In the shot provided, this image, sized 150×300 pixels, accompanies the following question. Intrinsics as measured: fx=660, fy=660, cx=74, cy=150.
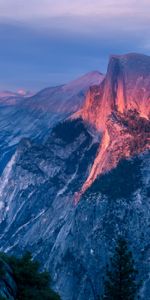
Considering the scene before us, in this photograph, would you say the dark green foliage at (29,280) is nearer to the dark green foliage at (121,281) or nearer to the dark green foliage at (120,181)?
the dark green foliage at (121,281)

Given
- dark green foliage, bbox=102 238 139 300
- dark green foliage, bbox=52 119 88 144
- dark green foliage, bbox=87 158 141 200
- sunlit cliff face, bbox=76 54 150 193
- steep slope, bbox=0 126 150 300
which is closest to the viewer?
dark green foliage, bbox=102 238 139 300

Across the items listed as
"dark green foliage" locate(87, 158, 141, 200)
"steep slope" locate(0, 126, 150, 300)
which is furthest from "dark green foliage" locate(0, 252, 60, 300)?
"dark green foliage" locate(87, 158, 141, 200)

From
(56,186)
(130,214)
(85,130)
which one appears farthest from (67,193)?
(130,214)

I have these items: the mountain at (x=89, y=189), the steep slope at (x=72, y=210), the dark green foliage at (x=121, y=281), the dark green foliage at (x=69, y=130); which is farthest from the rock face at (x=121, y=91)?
the dark green foliage at (x=121, y=281)

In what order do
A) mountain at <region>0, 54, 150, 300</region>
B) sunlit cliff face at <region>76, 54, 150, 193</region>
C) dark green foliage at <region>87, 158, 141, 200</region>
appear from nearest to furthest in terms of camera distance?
1. mountain at <region>0, 54, 150, 300</region>
2. dark green foliage at <region>87, 158, 141, 200</region>
3. sunlit cliff face at <region>76, 54, 150, 193</region>

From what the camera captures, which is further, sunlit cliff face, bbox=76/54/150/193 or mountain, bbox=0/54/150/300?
sunlit cliff face, bbox=76/54/150/193

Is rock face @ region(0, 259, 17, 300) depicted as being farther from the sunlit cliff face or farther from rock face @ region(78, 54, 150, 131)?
rock face @ region(78, 54, 150, 131)

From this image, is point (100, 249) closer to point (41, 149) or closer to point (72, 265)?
point (72, 265)
